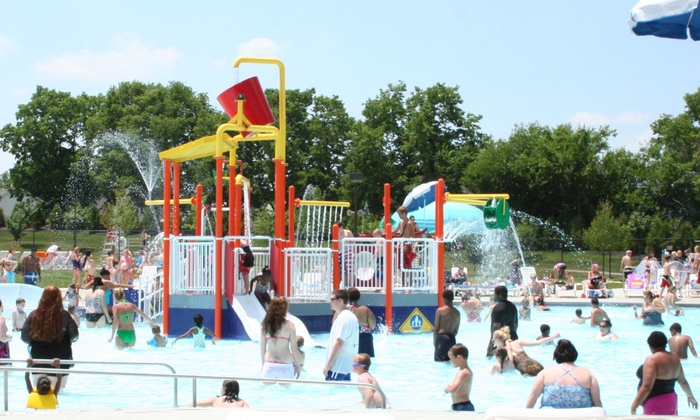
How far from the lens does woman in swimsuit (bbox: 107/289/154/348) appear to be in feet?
50.7

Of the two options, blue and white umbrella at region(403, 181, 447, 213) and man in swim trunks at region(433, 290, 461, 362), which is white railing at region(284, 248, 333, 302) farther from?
blue and white umbrella at region(403, 181, 447, 213)

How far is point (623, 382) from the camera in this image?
45.5 ft

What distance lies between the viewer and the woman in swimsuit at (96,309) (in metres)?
19.4

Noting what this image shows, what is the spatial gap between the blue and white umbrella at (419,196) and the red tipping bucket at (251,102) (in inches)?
459

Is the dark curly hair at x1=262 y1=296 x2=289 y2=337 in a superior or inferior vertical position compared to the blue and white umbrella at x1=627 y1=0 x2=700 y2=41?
inferior

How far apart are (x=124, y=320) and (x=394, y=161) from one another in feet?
127

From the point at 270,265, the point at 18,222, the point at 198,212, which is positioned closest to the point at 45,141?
the point at 18,222

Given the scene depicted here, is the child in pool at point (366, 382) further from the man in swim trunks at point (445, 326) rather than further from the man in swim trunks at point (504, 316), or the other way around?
the man in swim trunks at point (504, 316)

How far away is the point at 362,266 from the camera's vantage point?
62.2ft

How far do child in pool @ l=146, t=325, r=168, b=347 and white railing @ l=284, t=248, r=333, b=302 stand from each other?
276 cm

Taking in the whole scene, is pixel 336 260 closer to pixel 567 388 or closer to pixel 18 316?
pixel 18 316

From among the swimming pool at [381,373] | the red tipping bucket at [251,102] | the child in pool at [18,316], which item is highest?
the red tipping bucket at [251,102]

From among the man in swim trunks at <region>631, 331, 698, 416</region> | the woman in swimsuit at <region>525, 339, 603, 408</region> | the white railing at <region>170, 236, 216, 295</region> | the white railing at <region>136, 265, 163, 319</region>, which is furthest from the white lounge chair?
the white railing at <region>136, 265, 163, 319</region>

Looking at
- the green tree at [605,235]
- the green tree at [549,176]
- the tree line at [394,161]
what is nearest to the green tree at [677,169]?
the tree line at [394,161]
